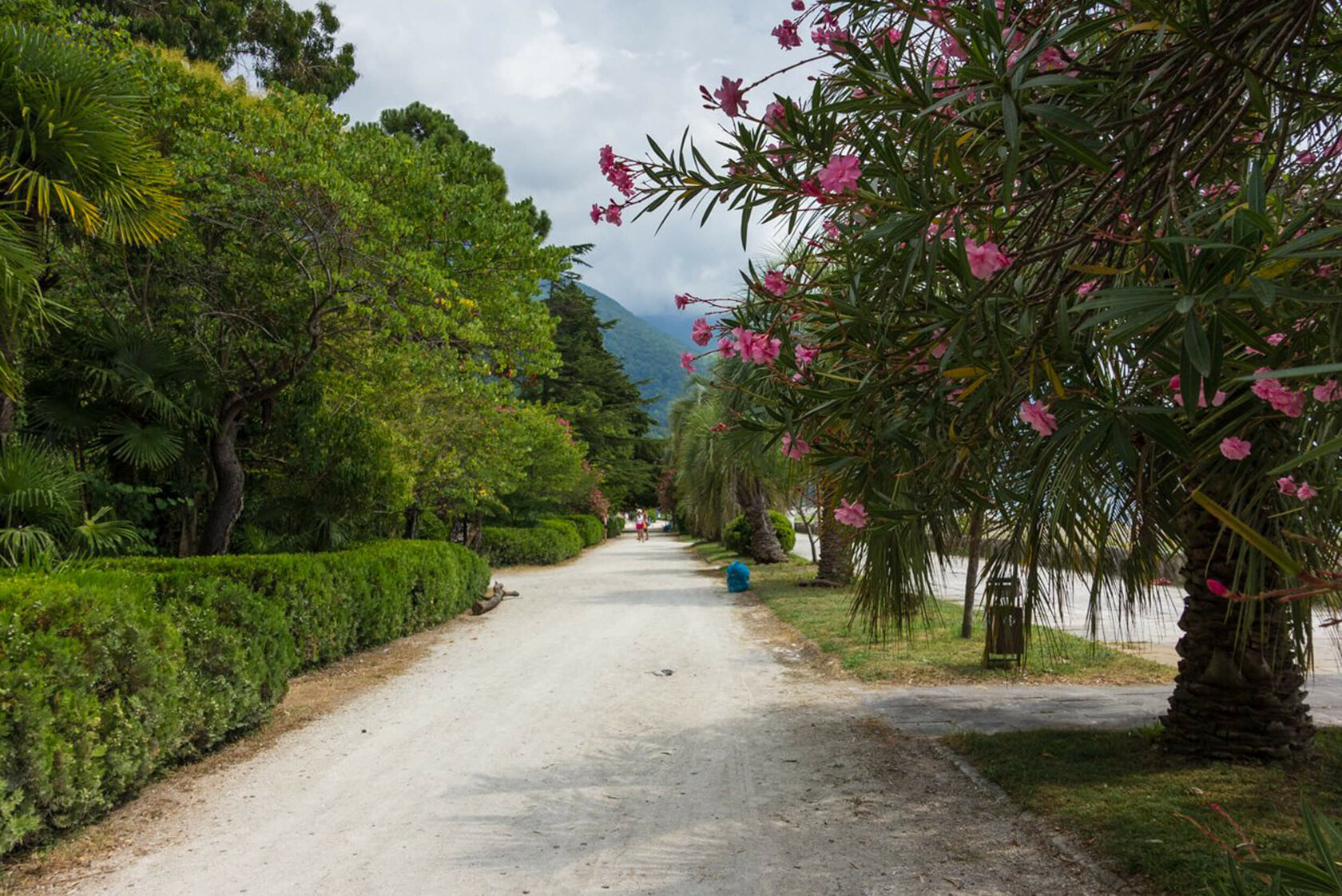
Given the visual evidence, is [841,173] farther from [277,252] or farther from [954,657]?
[277,252]

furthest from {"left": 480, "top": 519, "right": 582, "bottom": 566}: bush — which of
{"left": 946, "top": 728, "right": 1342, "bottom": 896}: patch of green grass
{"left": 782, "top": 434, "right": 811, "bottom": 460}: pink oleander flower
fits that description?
{"left": 782, "top": 434, "right": 811, "bottom": 460}: pink oleander flower

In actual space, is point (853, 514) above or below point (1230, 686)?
above

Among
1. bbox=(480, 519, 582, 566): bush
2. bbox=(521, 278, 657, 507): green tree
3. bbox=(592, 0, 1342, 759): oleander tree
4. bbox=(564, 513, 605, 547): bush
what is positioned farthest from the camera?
bbox=(564, 513, 605, 547): bush

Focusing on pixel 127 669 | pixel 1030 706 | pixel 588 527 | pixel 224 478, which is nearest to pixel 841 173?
pixel 127 669

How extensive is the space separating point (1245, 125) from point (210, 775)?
21.5ft

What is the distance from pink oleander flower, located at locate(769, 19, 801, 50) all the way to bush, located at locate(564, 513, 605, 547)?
105ft

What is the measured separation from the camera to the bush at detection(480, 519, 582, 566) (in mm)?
25609

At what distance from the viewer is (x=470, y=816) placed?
470 centimetres

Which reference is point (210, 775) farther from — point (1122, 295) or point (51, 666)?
point (1122, 295)

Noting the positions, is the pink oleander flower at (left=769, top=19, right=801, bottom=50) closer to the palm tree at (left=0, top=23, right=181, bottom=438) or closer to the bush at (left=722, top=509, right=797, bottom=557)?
the palm tree at (left=0, top=23, right=181, bottom=438)

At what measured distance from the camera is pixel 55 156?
5.48m

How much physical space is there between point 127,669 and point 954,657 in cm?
831

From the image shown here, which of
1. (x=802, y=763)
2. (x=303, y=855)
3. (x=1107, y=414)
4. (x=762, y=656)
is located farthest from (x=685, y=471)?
(x=1107, y=414)

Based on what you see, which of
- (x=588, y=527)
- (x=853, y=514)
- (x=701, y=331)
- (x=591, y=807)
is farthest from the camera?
(x=588, y=527)
